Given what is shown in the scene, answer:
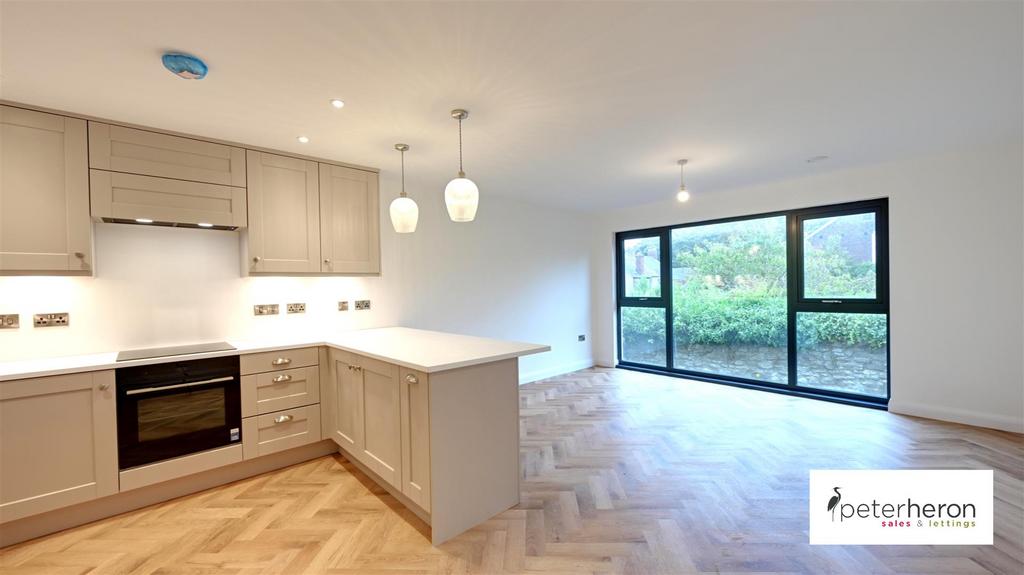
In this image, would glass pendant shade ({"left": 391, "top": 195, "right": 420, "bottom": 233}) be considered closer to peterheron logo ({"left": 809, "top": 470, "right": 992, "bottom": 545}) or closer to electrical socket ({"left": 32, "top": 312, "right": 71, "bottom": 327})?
electrical socket ({"left": 32, "top": 312, "right": 71, "bottom": 327})

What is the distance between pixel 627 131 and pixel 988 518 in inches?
117

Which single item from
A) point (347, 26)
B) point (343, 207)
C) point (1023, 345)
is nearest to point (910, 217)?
point (1023, 345)

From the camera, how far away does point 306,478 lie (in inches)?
111

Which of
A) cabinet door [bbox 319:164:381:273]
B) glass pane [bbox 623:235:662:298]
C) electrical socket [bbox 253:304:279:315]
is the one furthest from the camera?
glass pane [bbox 623:235:662:298]

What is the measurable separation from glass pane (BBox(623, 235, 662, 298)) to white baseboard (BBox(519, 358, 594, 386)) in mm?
1185

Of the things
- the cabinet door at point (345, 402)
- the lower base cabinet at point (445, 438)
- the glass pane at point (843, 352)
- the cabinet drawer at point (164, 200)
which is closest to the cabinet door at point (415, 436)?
the lower base cabinet at point (445, 438)

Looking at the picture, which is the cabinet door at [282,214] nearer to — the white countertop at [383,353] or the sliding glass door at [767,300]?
the white countertop at [383,353]

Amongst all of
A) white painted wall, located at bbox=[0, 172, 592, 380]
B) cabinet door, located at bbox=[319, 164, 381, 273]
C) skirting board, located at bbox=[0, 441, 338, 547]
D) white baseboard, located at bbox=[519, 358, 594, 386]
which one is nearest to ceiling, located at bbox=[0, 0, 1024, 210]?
cabinet door, located at bbox=[319, 164, 381, 273]

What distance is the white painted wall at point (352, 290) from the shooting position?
2.61 m

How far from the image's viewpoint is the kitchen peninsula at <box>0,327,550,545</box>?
6.75ft

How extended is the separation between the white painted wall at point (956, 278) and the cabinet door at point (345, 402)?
4.74 m

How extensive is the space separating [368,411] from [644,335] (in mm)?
4290

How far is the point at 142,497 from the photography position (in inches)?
96.7

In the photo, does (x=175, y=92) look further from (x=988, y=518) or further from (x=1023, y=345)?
(x=1023, y=345)
